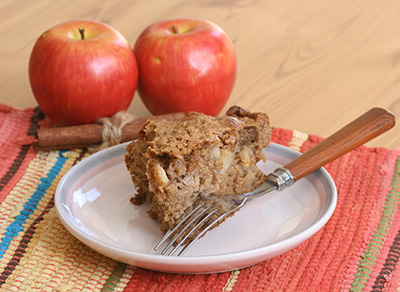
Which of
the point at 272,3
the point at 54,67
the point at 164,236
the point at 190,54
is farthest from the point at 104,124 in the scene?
the point at 272,3

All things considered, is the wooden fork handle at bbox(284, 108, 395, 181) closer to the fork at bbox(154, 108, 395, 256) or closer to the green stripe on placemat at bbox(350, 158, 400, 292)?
the fork at bbox(154, 108, 395, 256)

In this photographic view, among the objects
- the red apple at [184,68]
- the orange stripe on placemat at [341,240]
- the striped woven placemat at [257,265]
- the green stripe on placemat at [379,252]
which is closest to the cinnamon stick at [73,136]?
the striped woven placemat at [257,265]

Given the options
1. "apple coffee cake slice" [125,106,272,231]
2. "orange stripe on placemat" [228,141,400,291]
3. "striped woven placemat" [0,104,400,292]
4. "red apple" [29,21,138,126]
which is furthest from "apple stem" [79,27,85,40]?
"orange stripe on placemat" [228,141,400,291]

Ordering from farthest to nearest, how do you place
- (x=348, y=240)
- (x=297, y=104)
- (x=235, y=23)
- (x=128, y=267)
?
(x=235, y=23) → (x=297, y=104) → (x=348, y=240) → (x=128, y=267)

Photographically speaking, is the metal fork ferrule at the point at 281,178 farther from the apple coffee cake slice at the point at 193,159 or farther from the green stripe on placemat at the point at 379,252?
the green stripe on placemat at the point at 379,252

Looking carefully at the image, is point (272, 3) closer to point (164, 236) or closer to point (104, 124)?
point (104, 124)

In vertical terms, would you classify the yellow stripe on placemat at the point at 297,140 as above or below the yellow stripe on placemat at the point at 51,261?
below

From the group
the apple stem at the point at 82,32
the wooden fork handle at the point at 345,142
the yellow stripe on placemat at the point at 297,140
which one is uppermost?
the apple stem at the point at 82,32
